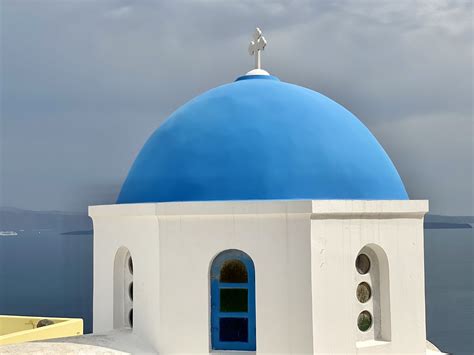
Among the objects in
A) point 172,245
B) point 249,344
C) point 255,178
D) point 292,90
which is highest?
point 292,90

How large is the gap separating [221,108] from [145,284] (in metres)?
2.93

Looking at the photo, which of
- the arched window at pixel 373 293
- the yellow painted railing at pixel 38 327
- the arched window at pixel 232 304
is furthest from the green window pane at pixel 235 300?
the yellow painted railing at pixel 38 327

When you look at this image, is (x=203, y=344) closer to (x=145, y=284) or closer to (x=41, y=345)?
(x=145, y=284)

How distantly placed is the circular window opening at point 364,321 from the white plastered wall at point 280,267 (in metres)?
0.27

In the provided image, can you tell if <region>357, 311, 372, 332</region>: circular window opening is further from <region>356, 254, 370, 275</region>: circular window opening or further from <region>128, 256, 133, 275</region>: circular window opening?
<region>128, 256, 133, 275</region>: circular window opening

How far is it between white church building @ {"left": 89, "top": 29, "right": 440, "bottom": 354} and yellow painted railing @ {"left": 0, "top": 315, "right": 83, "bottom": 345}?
673 cm

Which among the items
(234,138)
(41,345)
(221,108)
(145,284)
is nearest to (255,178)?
(234,138)

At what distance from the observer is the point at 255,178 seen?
29.9 ft

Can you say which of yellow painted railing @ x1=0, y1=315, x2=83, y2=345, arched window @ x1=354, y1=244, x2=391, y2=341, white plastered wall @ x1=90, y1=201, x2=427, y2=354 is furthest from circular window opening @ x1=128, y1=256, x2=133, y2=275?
yellow painted railing @ x1=0, y1=315, x2=83, y2=345

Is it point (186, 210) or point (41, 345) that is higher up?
point (186, 210)

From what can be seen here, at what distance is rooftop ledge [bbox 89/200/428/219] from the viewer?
860 cm

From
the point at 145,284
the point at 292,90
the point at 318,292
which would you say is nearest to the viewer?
the point at 318,292

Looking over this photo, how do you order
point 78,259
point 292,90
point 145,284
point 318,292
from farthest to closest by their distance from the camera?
point 78,259
point 292,90
point 145,284
point 318,292

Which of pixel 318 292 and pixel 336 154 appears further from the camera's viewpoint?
pixel 336 154
